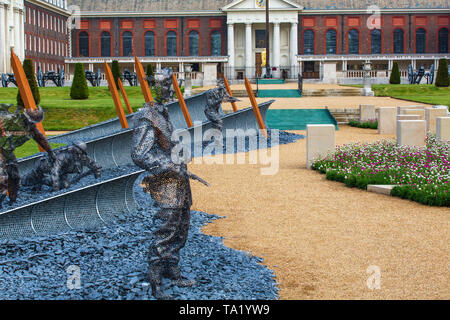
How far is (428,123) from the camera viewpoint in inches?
724

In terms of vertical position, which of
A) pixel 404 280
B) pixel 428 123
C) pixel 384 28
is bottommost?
pixel 404 280

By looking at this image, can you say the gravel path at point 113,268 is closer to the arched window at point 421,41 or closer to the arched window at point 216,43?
the arched window at point 216,43

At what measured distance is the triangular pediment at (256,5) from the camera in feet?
193

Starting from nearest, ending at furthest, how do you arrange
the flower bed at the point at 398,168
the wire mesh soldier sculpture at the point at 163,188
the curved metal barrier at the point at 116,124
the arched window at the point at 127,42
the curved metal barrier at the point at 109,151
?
the wire mesh soldier sculpture at the point at 163,188 → the flower bed at the point at 398,168 → the curved metal barrier at the point at 109,151 → the curved metal barrier at the point at 116,124 → the arched window at the point at 127,42

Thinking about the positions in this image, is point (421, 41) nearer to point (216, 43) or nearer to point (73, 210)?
point (216, 43)

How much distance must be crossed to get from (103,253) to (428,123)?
45.9 feet

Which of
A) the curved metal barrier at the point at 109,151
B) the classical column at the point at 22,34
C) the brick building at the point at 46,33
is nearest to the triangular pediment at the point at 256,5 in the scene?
the brick building at the point at 46,33

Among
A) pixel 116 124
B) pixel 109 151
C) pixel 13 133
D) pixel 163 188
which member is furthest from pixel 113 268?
pixel 116 124

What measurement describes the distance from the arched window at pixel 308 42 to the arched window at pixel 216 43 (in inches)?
315

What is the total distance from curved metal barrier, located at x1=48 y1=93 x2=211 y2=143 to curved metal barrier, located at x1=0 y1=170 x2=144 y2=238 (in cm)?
528

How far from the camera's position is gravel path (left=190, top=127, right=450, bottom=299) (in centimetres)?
592
